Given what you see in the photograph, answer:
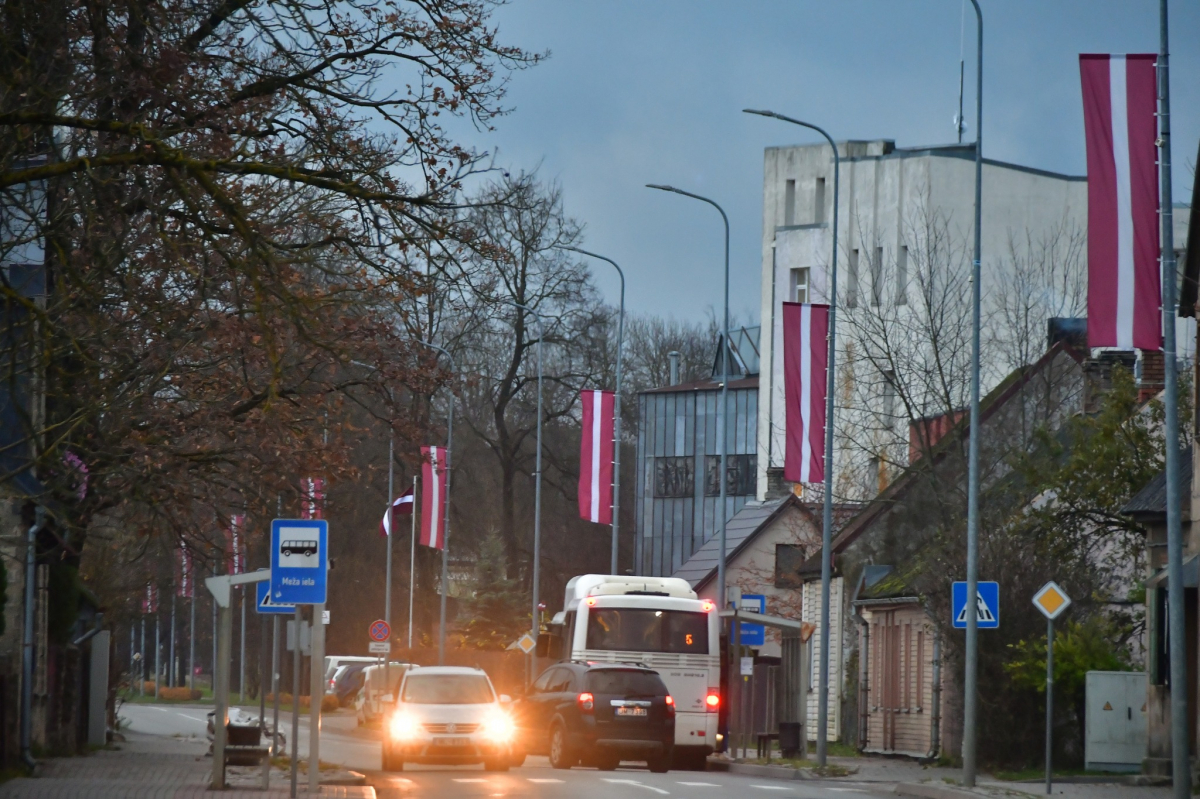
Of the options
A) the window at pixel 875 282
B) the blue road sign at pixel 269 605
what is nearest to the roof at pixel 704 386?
the window at pixel 875 282

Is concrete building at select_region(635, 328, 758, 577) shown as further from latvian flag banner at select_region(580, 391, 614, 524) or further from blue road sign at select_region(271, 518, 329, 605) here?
blue road sign at select_region(271, 518, 329, 605)

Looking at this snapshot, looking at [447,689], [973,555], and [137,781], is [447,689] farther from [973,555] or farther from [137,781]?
[973,555]

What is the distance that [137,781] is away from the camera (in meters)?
22.0

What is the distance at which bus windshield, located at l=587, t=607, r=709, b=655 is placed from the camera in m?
30.9

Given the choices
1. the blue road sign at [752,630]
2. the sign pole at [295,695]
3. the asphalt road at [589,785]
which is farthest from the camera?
the blue road sign at [752,630]

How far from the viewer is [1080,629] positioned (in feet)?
94.2

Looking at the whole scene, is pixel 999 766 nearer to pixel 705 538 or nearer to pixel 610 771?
pixel 610 771

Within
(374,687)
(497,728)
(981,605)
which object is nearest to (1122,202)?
(981,605)

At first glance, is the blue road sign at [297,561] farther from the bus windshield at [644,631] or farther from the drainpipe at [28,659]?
the bus windshield at [644,631]

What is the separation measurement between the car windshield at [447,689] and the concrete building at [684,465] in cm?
5267

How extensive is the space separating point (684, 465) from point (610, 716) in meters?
56.8

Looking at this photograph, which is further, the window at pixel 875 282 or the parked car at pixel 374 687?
the parked car at pixel 374 687

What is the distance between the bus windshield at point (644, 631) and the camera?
3088cm

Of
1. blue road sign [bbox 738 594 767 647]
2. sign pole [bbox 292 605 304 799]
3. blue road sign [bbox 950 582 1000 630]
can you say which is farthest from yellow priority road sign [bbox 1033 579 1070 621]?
blue road sign [bbox 738 594 767 647]
